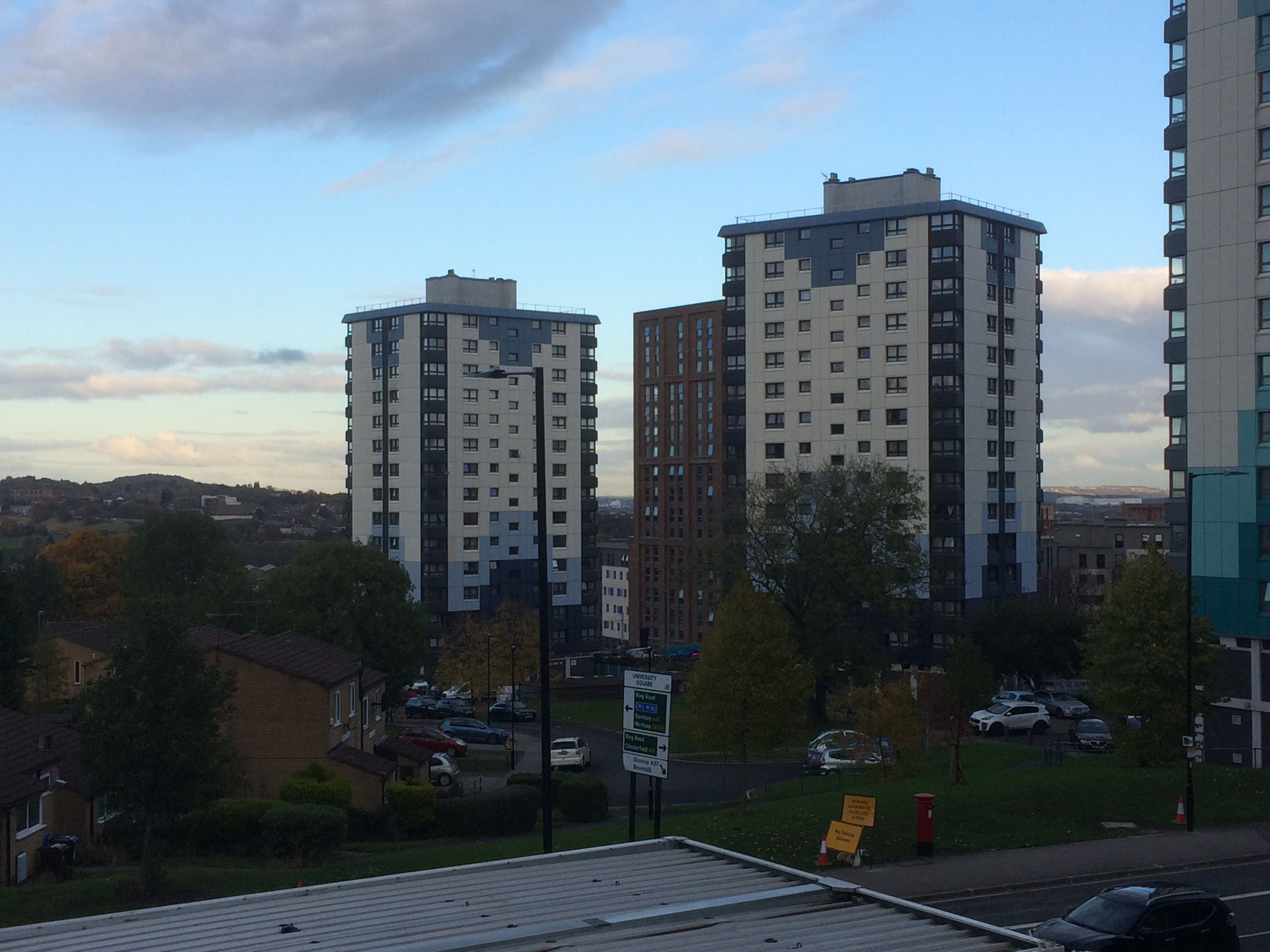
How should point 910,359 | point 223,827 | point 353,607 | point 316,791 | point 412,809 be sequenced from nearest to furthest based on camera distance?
point 223,827, point 316,791, point 412,809, point 353,607, point 910,359

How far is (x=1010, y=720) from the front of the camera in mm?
57688

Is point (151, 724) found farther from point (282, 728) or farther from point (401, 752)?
point (401, 752)

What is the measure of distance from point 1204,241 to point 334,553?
45.3 m

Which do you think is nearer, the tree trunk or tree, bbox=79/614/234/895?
the tree trunk

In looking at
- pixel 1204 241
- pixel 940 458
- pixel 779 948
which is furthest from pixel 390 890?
pixel 940 458

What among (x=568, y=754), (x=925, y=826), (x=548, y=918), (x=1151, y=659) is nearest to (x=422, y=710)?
(x=568, y=754)

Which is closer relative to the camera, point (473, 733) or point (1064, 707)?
point (473, 733)

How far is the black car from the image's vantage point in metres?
17.6

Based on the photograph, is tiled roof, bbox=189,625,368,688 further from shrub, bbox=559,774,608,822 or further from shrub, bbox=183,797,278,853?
shrub, bbox=559,774,608,822

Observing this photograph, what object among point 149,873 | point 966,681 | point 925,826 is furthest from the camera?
point 966,681

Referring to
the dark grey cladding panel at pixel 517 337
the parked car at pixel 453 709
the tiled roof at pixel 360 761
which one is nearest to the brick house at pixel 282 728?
the tiled roof at pixel 360 761

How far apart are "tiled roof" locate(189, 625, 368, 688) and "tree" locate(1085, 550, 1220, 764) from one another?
25.5m

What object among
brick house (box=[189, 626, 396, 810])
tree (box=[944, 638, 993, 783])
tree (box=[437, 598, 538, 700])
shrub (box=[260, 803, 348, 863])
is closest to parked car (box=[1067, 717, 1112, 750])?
tree (box=[944, 638, 993, 783])

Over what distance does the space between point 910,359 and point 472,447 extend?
134 feet
